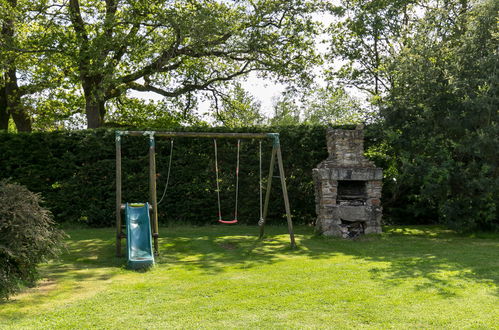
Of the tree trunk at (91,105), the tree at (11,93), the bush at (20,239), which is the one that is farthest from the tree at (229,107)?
the bush at (20,239)

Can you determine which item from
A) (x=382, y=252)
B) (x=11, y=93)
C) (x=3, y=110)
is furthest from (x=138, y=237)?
(x=3, y=110)

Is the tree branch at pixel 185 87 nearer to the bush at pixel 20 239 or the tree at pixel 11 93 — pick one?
the tree at pixel 11 93

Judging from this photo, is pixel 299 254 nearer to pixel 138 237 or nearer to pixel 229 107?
pixel 138 237

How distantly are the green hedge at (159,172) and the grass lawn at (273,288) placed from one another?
296 centimetres

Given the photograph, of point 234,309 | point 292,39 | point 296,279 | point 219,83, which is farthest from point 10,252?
point 219,83

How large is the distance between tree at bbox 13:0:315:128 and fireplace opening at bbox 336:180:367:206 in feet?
19.3

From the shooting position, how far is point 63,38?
44.6 ft

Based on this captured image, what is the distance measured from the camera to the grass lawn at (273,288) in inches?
186

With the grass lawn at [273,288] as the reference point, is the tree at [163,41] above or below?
above

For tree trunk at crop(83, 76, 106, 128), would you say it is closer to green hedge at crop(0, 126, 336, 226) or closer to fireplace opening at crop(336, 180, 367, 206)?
green hedge at crop(0, 126, 336, 226)

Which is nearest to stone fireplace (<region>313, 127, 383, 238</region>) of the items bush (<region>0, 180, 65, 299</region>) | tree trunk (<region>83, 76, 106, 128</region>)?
bush (<region>0, 180, 65, 299</region>)

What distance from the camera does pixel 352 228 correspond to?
10.9 m

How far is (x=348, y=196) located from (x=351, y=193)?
34 centimetres

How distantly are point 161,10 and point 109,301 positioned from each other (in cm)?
1046
